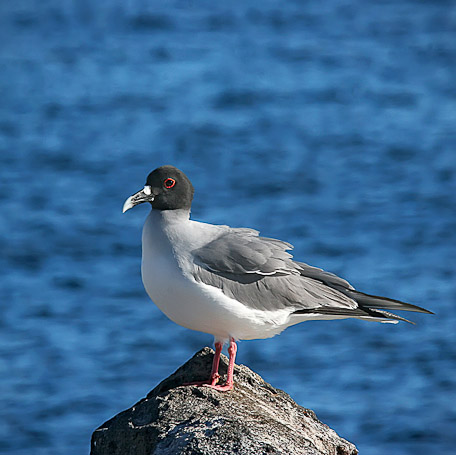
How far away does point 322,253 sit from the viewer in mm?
20016

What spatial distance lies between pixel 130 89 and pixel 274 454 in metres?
23.9

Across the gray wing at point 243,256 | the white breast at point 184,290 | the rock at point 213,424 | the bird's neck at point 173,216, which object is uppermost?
the bird's neck at point 173,216

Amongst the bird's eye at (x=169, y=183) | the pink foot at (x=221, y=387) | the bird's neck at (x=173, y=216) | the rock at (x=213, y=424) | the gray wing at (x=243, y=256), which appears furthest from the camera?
the bird's eye at (x=169, y=183)

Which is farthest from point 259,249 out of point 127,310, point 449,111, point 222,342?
point 449,111

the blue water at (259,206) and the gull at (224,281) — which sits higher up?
the blue water at (259,206)

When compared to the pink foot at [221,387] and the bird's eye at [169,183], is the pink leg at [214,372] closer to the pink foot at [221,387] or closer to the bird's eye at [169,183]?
the pink foot at [221,387]

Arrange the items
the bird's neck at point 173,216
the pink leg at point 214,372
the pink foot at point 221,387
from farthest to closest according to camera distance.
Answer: the bird's neck at point 173,216 < the pink leg at point 214,372 < the pink foot at point 221,387

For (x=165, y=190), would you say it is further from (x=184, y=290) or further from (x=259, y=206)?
(x=259, y=206)

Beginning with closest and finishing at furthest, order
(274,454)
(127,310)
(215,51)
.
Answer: (274,454) < (127,310) < (215,51)

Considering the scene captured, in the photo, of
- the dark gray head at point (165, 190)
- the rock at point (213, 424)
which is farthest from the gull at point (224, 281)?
the rock at point (213, 424)

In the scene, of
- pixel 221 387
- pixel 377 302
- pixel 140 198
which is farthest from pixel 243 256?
pixel 377 302

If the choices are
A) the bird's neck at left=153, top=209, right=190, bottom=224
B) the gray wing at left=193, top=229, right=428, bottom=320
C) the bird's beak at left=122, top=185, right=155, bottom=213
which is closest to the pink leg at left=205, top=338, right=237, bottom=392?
the gray wing at left=193, top=229, right=428, bottom=320

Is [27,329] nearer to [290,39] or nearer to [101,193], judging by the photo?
[101,193]

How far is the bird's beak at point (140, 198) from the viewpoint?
7691 mm
